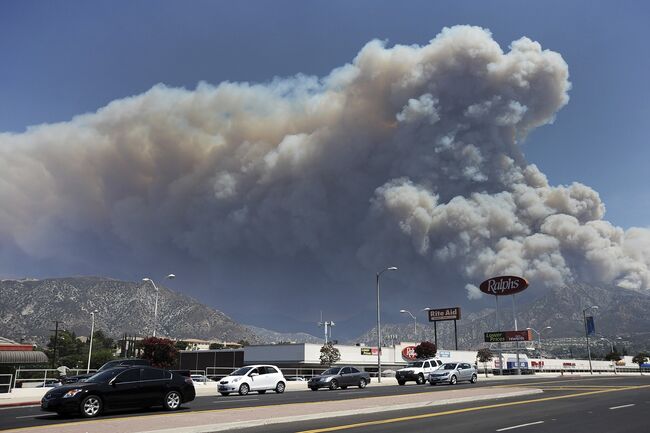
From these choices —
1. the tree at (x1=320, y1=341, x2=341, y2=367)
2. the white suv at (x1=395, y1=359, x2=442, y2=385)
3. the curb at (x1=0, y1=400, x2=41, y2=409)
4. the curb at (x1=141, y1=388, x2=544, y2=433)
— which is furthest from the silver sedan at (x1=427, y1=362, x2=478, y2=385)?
the tree at (x1=320, y1=341, x2=341, y2=367)

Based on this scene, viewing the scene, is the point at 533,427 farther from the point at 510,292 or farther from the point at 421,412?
the point at 510,292

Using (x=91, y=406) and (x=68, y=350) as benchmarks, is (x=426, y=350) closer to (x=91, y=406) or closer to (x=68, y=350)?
(x=91, y=406)

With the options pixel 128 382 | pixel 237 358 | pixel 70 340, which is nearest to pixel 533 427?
pixel 128 382

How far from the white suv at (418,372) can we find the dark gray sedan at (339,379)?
5.57 meters

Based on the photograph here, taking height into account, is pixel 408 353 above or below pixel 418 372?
above

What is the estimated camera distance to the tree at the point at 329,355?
302 ft

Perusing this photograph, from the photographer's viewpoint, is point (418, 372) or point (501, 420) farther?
point (418, 372)

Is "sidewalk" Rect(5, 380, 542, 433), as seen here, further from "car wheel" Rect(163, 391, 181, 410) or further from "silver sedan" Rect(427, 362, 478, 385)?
"silver sedan" Rect(427, 362, 478, 385)

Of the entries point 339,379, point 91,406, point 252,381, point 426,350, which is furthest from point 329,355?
point 91,406

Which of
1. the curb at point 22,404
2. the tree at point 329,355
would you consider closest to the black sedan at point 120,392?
the curb at point 22,404

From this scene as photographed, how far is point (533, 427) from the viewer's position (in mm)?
16219

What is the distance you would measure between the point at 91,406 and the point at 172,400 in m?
3.19

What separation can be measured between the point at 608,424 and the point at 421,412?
6.50m

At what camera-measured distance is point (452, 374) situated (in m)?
42.7
